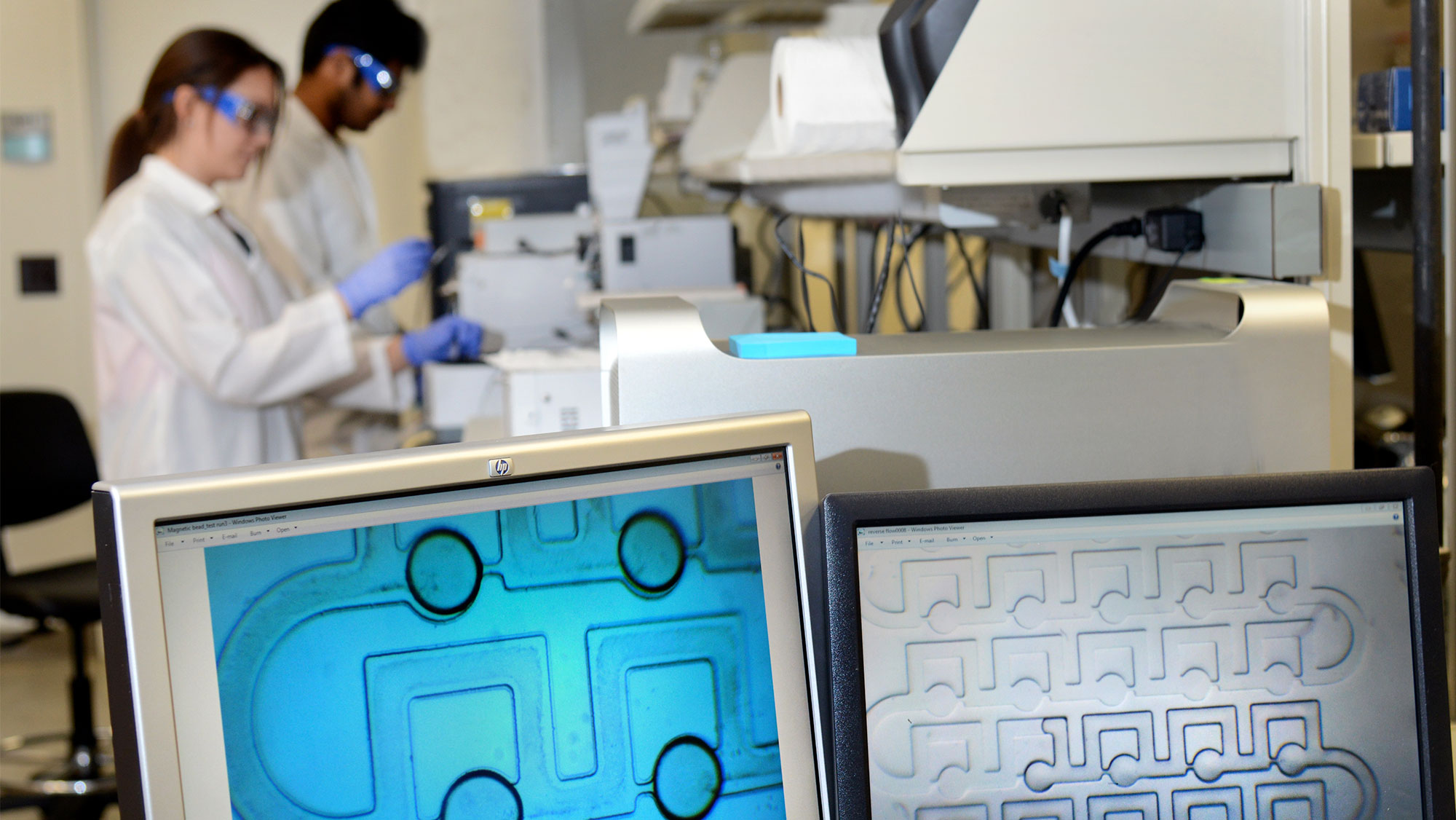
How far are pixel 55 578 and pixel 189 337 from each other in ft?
2.29

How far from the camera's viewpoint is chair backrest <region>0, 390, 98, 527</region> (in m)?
2.45

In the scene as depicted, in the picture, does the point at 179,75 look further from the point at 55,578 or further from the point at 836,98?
the point at 836,98

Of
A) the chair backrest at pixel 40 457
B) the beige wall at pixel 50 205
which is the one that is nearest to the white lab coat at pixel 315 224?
the chair backrest at pixel 40 457

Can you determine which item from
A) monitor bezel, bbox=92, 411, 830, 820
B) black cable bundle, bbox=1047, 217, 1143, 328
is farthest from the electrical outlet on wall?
monitor bezel, bbox=92, 411, 830, 820

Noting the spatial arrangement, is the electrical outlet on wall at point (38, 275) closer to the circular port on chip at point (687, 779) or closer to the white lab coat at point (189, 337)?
the white lab coat at point (189, 337)

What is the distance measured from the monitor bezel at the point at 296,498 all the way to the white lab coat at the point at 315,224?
1.94m

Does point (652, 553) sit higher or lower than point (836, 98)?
lower

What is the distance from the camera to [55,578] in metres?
2.31

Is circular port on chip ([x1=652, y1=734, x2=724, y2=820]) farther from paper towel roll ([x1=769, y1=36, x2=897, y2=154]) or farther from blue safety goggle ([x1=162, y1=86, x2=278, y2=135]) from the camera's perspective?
blue safety goggle ([x1=162, y1=86, x2=278, y2=135])

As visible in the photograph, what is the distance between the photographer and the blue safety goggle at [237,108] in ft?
6.60

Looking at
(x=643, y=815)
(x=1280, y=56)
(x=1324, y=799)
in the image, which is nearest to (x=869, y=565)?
(x=643, y=815)

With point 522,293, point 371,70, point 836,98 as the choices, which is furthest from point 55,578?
point 836,98

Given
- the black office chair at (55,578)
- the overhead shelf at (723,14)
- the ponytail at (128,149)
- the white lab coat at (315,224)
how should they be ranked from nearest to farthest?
1. the ponytail at (128,149)
2. the black office chair at (55,578)
3. the white lab coat at (315,224)
4. the overhead shelf at (723,14)

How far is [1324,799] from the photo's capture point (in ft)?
2.05
